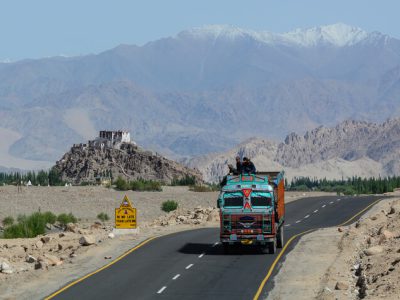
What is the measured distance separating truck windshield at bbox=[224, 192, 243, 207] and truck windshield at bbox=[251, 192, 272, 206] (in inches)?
21.7

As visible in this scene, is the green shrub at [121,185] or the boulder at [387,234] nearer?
the boulder at [387,234]

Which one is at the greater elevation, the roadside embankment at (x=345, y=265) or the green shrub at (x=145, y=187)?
the green shrub at (x=145, y=187)

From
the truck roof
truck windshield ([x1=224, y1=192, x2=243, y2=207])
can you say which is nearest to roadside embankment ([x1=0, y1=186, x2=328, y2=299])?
truck windshield ([x1=224, y1=192, x2=243, y2=207])

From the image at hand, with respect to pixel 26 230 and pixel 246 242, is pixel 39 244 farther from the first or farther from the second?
pixel 26 230

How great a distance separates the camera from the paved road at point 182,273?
127 feet

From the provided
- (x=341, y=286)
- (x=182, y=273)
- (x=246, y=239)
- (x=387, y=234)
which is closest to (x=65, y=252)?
(x=246, y=239)

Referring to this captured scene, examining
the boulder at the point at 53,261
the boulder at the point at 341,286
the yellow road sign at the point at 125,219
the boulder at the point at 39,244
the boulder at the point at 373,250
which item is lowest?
the boulder at the point at 341,286

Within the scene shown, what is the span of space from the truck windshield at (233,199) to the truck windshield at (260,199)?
552 mm

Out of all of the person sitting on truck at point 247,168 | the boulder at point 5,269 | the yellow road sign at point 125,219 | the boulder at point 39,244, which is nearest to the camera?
the boulder at point 5,269

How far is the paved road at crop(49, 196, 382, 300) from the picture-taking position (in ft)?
127

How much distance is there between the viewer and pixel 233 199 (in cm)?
4778

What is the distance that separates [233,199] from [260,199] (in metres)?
1.24

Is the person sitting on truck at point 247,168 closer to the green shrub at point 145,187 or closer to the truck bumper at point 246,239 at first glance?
the truck bumper at point 246,239

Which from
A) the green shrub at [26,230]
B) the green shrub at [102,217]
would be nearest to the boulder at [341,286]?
the green shrub at [26,230]
